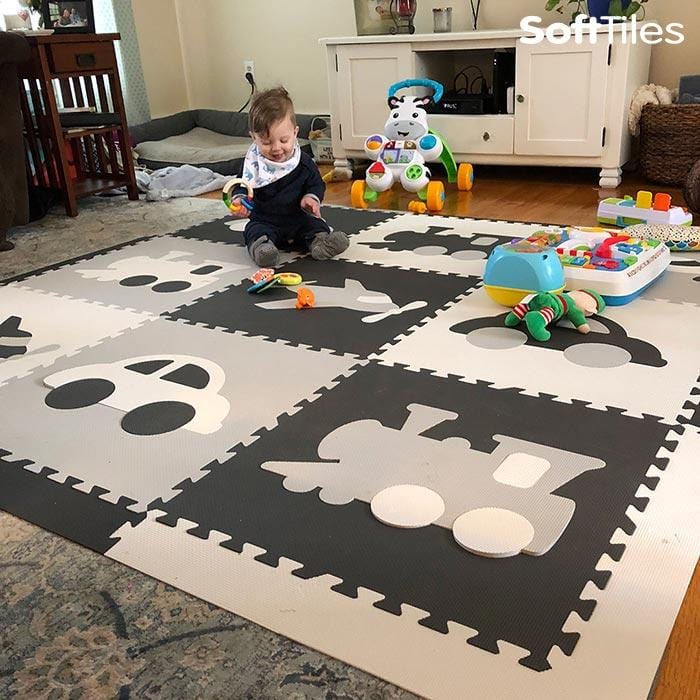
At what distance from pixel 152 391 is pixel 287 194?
3.61 feet

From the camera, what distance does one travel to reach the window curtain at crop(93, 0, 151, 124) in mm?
4188

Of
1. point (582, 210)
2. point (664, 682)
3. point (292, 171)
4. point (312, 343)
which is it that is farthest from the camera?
point (582, 210)

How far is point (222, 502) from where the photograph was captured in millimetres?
1180

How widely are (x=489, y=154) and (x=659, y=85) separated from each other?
2.67ft

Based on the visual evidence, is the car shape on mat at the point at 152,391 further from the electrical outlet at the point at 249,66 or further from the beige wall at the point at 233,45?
the electrical outlet at the point at 249,66

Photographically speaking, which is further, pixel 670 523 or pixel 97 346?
pixel 97 346

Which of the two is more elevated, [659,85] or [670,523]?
[659,85]

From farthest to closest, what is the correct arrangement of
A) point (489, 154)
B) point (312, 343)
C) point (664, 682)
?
point (489, 154) → point (312, 343) → point (664, 682)

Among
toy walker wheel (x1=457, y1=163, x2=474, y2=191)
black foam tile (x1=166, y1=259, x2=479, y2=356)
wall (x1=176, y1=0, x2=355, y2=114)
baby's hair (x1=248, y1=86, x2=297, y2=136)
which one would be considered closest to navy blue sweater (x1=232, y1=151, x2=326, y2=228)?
baby's hair (x1=248, y1=86, x2=297, y2=136)

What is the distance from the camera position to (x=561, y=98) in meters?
3.16

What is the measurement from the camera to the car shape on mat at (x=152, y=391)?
143cm

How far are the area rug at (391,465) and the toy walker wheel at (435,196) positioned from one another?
0.89m

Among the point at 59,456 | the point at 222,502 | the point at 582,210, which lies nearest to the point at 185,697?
the point at 222,502

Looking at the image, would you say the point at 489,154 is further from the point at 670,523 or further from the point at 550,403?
the point at 670,523
